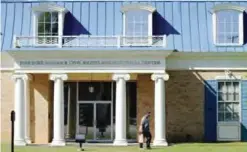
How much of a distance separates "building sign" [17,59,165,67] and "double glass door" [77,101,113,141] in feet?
10.7

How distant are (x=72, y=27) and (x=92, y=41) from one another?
2.44 meters

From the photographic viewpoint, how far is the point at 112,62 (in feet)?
96.7

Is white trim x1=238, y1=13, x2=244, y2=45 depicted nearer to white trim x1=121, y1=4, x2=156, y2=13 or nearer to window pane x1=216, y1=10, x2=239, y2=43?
window pane x1=216, y1=10, x2=239, y2=43

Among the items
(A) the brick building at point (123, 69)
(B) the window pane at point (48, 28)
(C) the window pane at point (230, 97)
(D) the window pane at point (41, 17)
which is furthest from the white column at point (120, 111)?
(D) the window pane at point (41, 17)

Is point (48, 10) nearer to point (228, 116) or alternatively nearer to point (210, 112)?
point (210, 112)

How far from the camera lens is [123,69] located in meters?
29.4

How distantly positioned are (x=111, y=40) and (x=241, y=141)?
26.9ft

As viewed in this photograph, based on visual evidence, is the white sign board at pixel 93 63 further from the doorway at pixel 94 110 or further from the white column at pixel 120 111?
the doorway at pixel 94 110

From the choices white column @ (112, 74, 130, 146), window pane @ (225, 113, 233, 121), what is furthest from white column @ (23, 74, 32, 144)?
window pane @ (225, 113, 233, 121)

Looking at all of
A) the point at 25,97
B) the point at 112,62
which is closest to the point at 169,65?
the point at 112,62

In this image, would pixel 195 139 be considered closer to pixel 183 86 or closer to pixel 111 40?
pixel 183 86

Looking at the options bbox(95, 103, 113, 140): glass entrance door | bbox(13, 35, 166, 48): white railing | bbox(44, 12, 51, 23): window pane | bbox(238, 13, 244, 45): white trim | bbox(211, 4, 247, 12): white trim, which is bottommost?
bbox(95, 103, 113, 140): glass entrance door

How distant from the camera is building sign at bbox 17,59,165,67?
29328 mm

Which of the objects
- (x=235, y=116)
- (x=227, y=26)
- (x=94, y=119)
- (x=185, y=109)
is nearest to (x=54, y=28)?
(x=94, y=119)
